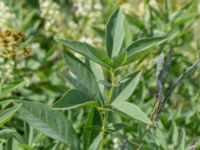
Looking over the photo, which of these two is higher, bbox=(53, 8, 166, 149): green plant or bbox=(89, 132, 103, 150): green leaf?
bbox=(53, 8, 166, 149): green plant

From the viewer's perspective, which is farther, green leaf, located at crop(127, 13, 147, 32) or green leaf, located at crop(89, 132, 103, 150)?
green leaf, located at crop(127, 13, 147, 32)

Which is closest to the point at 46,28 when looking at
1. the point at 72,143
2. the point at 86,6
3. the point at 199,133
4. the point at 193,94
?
the point at 86,6

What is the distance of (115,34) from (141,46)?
0.09 metres

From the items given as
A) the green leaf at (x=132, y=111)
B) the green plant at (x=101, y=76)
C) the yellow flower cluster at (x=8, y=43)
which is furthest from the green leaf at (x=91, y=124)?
the yellow flower cluster at (x=8, y=43)

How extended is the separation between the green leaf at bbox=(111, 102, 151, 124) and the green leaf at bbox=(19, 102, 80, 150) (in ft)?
0.42

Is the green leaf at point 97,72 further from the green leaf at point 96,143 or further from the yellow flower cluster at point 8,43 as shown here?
the yellow flower cluster at point 8,43

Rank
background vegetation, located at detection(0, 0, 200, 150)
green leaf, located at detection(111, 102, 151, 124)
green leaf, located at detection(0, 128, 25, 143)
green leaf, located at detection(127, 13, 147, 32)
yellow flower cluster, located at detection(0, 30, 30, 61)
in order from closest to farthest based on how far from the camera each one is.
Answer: green leaf, located at detection(111, 102, 151, 124)
green leaf, located at detection(0, 128, 25, 143)
yellow flower cluster, located at detection(0, 30, 30, 61)
background vegetation, located at detection(0, 0, 200, 150)
green leaf, located at detection(127, 13, 147, 32)

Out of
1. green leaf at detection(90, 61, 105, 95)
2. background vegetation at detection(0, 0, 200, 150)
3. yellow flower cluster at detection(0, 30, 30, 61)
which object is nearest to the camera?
green leaf at detection(90, 61, 105, 95)

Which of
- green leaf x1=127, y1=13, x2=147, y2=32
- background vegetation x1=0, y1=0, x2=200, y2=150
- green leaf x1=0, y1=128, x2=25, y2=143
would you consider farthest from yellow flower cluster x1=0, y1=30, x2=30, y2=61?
green leaf x1=127, y1=13, x2=147, y2=32

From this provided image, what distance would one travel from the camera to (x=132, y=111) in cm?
106

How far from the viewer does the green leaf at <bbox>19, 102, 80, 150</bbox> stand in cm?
110

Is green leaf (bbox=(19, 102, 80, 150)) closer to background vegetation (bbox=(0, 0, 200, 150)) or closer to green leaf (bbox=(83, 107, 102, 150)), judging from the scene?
green leaf (bbox=(83, 107, 102, 150))

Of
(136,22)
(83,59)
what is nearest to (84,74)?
(83,59)

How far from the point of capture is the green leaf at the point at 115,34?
120 centimetres
